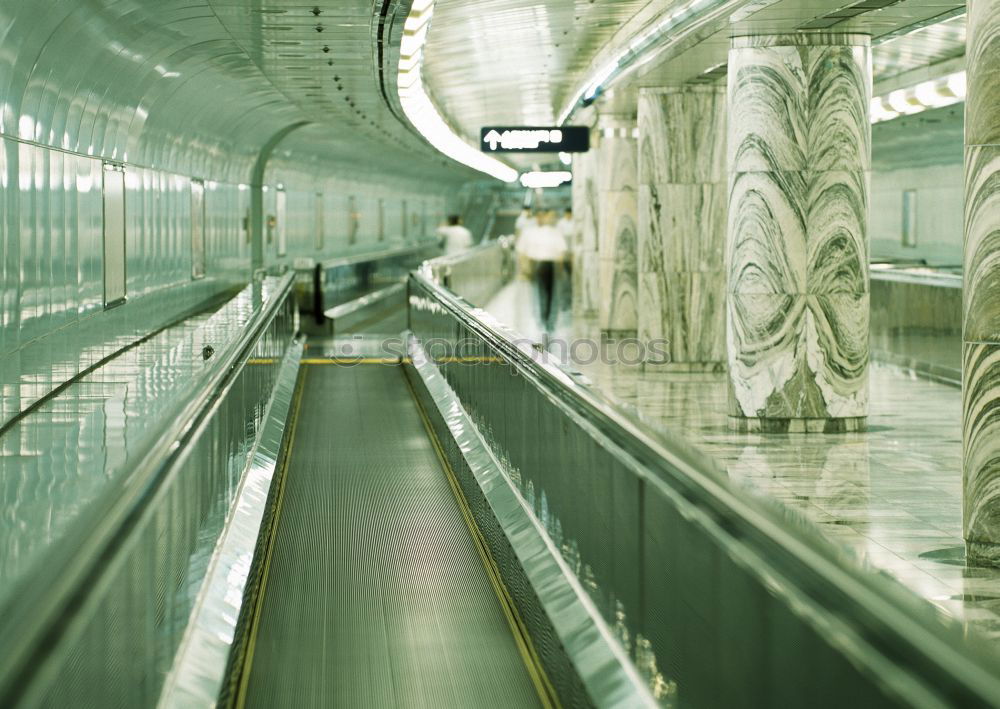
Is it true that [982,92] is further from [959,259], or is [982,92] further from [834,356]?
[959,259]

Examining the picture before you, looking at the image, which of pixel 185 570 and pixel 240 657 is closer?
pixel 185 570

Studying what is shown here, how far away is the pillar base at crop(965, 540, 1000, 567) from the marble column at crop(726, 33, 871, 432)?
4912 mm

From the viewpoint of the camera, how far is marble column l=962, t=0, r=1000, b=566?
7.07 metres

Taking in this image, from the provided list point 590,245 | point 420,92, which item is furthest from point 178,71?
point 590,245

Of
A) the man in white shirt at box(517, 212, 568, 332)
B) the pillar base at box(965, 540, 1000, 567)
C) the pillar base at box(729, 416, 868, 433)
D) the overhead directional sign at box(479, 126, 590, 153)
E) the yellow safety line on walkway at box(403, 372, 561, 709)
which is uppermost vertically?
the overhead directional sign at box(479, 126, 590, 153)

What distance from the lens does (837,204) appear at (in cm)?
1209

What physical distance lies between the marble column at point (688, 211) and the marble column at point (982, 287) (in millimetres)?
10146

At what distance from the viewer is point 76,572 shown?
116 inches

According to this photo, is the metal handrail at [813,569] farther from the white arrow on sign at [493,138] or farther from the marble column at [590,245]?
the marble column at [590,245]

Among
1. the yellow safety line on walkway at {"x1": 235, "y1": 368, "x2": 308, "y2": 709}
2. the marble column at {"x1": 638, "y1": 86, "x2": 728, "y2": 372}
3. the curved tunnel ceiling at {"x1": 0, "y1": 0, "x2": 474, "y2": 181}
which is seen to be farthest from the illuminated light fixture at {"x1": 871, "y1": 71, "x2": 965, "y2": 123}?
the yellow safety line on walkway at {"x1": 235, "y1": 368, "x2": 308, "y2": 709}

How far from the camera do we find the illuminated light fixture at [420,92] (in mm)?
12594

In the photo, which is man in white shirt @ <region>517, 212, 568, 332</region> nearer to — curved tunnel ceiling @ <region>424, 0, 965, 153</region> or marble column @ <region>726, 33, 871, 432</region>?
curved tunnel ceiling @ <region>424, 0, 965, 153</region>

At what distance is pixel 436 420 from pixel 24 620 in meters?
10.4

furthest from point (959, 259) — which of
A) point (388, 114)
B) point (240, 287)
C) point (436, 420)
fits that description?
point (240, 287)
